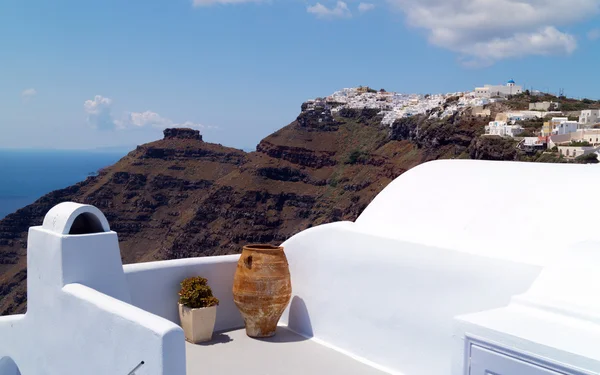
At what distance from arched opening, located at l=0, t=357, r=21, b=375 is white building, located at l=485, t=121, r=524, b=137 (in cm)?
4727

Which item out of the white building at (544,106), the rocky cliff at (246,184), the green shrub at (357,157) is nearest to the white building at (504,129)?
the rocky cliff at (246,184)

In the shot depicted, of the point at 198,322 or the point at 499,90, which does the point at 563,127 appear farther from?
the point at 198,322

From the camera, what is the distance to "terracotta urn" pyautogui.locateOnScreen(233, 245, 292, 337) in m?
4.58

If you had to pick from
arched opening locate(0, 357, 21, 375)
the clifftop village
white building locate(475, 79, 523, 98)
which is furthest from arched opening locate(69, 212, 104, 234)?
white building locate(475, 79, 523, 98)

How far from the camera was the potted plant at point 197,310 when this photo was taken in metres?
4.54

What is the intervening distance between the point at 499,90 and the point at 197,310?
80931 mm

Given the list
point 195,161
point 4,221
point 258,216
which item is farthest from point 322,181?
point 4,221

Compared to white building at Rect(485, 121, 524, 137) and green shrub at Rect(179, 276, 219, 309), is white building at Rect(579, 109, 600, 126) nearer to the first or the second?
white building at Rect(485, 121, 524, 137)

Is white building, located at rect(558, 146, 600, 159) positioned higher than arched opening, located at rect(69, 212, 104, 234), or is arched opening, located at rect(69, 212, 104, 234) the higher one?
white building, located at rect(558, 146, 600, 159)

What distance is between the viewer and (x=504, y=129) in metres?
48.4

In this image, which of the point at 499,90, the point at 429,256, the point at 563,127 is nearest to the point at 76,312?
the point at 429,256

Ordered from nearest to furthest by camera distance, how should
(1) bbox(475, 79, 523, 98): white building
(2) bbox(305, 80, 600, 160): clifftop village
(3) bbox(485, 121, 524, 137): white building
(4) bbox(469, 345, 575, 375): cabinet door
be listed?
(4) bbox(469, 345, 575, 375): cabinet door, (2) bbox(305, 80, 600, 160): clifftop village, (3) bbox(485, 121, 524, 137): white building, (1) bbox(475, 79, 523, 98): white building

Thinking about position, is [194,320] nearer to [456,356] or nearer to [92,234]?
[92,234]

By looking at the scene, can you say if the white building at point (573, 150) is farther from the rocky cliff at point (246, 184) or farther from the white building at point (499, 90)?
the white building at point (499, 90)
